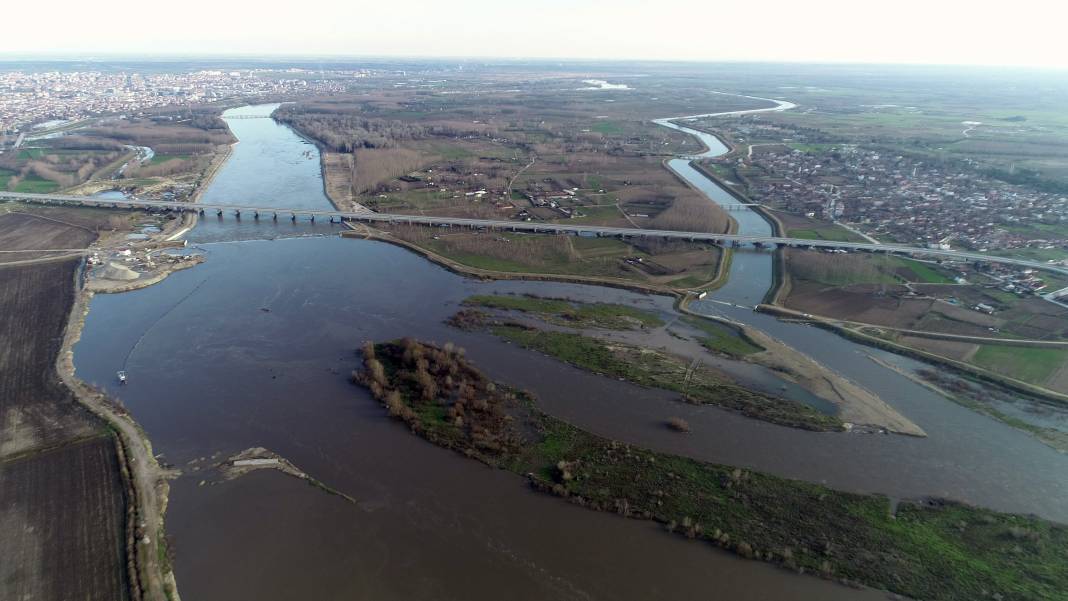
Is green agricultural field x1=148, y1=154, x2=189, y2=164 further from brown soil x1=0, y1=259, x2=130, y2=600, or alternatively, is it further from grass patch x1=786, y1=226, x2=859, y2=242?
grass patch x1=786, y1=226, x2=859, y2=242

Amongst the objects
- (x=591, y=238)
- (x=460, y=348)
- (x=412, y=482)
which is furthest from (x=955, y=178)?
(x=412, y=482)

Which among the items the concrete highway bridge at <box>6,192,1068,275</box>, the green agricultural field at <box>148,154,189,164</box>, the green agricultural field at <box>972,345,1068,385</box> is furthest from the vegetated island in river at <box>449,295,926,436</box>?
the green agricultural field at <box>148,154,189,164</box>

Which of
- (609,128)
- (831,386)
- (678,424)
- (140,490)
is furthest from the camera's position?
(609,128)

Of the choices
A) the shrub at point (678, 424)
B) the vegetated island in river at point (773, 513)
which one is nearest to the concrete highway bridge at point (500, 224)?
the shrub at point (678, 424)

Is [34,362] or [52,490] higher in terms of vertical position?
[34,362]

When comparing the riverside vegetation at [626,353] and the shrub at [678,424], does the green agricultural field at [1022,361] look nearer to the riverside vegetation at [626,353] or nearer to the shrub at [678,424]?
the riverside vegetation at [626,353]

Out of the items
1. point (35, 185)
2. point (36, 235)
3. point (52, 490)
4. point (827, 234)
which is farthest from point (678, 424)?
point (35, 185)

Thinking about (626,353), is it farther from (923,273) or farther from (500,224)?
(923,273)
